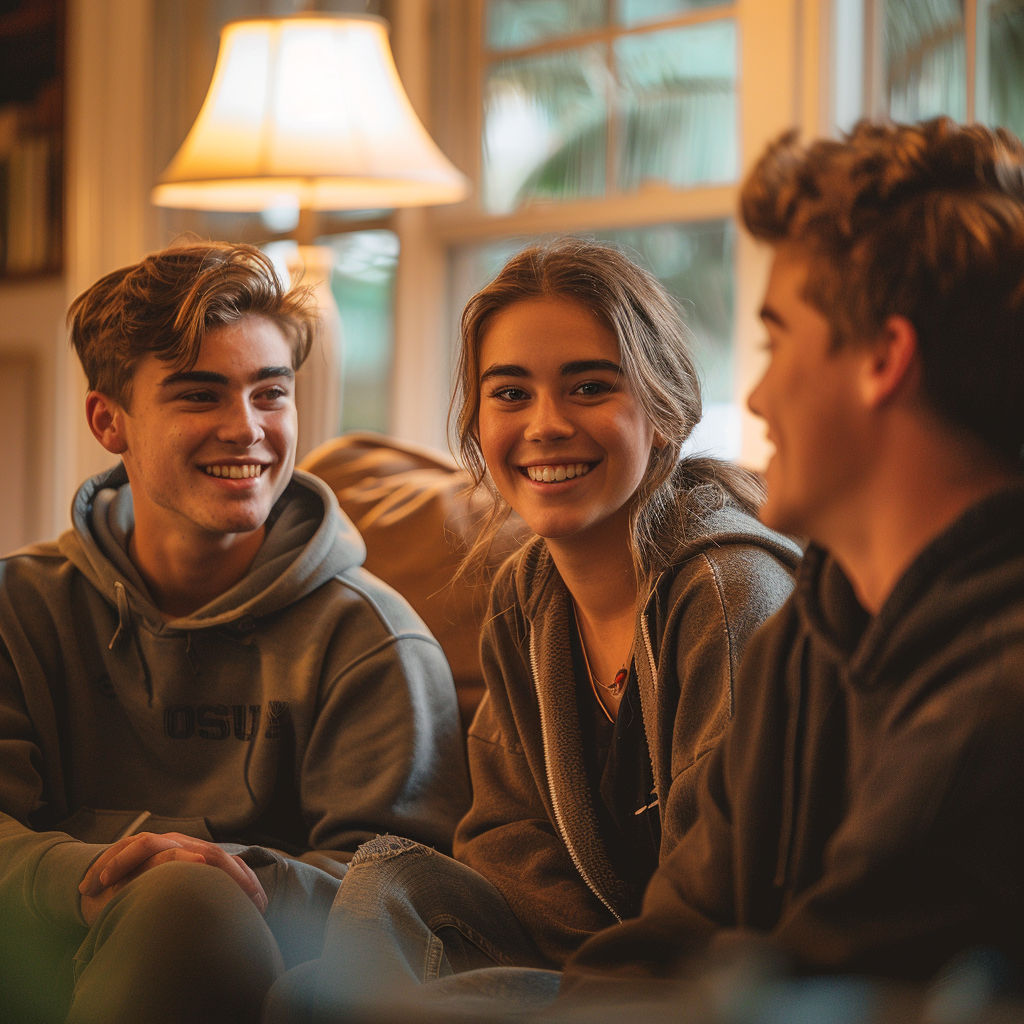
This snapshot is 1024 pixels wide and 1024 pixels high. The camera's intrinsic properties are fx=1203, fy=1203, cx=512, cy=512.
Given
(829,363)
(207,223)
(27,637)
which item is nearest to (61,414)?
(207,223)

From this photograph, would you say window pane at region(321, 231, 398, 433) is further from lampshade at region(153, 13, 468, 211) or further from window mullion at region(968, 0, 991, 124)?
window mullion at region(968, 0, 991, 124)

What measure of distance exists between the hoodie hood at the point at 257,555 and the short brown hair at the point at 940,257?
2.65 ft

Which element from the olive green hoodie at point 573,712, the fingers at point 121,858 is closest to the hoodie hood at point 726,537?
the olive green hoodie at point 573,712

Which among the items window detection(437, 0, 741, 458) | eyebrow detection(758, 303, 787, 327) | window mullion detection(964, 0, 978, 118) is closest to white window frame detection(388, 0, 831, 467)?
window detection(437, 0, 741, 458)

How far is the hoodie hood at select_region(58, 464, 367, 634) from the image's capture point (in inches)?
57.0

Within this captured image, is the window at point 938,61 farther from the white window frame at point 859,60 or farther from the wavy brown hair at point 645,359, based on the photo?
the wavy brown hair at point 645,359

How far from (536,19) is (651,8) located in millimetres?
283

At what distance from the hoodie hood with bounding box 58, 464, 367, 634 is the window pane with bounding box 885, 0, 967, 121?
128cm

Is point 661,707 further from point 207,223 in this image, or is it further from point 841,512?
point 207,223

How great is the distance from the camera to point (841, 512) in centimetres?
83

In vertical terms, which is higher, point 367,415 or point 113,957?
point 367,415

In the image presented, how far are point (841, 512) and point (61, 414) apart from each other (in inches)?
113

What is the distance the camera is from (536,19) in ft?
8.59

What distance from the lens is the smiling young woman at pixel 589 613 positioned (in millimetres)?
1163
